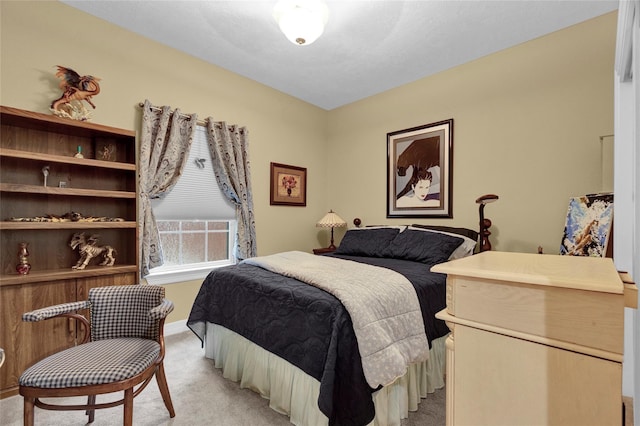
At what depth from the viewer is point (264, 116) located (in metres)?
3.72

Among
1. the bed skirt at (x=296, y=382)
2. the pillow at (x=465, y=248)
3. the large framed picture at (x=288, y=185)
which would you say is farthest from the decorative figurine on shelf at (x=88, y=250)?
the pillow at (x=465, y=248)

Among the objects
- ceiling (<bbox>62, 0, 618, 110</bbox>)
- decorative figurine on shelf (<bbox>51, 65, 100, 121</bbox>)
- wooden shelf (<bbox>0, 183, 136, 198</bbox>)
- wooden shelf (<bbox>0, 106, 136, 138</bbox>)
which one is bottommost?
wooden shelf (<bbox>0, 183, 136, 198</bbox>)

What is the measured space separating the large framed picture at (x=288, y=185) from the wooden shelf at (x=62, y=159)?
1673mm

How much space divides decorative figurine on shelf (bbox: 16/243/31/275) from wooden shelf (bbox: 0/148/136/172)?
2.09 feet

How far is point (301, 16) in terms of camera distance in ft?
6.73

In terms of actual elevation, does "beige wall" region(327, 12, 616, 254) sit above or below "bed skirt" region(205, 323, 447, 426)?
above

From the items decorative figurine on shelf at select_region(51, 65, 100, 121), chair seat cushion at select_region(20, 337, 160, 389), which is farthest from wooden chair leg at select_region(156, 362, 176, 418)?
decorative figurine on shelf at select_region(51, 65, 100, 121)

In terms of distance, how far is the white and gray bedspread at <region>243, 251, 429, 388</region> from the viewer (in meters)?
1.41

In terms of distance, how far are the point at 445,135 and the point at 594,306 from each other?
9.72 feet

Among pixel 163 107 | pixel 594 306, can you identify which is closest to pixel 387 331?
pixel 594 306

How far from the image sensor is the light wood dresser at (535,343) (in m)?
0.66

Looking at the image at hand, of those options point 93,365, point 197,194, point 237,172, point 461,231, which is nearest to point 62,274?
point 93,365

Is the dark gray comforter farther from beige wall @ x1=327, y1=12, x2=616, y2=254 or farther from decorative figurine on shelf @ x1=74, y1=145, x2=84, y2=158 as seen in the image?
decorative figurine on shelf @ x1=74, y1=145, x2=84, y2=158

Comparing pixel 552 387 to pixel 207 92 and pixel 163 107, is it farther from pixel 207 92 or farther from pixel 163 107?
pixel 207 92
